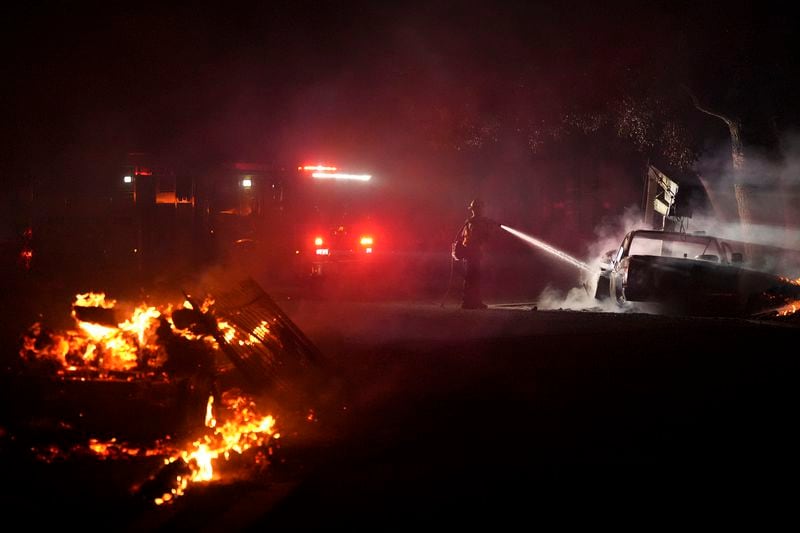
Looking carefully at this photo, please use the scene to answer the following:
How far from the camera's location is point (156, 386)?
19.8 ft

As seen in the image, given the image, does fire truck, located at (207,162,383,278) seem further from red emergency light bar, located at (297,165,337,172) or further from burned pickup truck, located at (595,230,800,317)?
burned pickup truck, located at (595,230,800,317)

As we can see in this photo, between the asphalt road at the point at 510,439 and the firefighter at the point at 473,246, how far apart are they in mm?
3226

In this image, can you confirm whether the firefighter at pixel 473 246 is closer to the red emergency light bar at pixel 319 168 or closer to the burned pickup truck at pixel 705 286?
the burned pickup truck at pixel 705 286

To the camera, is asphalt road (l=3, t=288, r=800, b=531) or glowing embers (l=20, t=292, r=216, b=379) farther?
glowing embers (l=20, t=292, r=216, b=379)

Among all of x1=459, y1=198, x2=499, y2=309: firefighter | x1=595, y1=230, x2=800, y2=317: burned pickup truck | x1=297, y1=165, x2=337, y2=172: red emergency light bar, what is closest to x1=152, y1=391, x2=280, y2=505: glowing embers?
x1=459, y1=198, x2=499, y2=309: firefighter

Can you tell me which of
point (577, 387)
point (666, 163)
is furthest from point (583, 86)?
point (577, 387)

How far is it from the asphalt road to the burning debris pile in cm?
29

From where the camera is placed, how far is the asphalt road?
15.4 ft

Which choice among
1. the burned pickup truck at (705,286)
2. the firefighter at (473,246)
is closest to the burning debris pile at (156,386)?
the firefighter at (473,246)

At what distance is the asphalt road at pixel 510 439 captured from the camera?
15.4 ft

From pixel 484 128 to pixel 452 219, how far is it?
75.0 feet

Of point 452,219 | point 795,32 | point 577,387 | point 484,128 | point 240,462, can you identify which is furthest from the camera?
point 452,219

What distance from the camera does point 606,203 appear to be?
122 ft

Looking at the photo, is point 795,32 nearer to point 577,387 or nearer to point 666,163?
point 666,163
